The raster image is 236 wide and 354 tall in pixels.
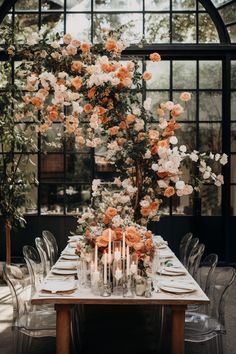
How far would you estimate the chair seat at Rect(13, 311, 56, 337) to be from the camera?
3.80m

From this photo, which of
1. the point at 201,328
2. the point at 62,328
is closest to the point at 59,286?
the point at 62,328

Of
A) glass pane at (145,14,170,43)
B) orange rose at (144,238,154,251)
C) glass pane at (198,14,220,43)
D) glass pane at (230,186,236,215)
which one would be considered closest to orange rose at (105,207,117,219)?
orange rose at (144,238,154,251)

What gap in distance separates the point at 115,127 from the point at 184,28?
4758 mm

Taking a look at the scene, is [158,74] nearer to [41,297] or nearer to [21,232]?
[21,232]

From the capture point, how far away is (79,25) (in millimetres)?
8008

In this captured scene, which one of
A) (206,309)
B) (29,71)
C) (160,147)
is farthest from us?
(206,309)

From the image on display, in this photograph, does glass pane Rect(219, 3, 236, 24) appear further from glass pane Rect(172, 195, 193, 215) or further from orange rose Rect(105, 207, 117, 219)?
orange rose Rect(105, 207, 117, 219)

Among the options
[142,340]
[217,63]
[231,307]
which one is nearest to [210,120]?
[217,63]

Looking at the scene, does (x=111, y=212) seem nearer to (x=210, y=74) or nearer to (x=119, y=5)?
(x=210, y=74)

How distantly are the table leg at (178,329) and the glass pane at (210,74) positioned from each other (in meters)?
4.99

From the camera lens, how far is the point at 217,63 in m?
7.96

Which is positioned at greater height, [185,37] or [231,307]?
[185,37]

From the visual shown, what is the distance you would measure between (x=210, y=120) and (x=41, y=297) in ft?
16.6

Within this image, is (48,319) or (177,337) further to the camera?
(48,319)
